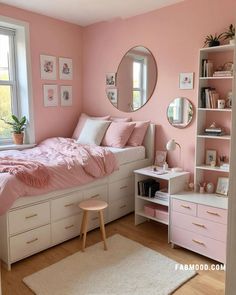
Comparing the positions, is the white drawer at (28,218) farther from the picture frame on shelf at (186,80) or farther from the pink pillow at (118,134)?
the picture frame on shelf at (186,80)

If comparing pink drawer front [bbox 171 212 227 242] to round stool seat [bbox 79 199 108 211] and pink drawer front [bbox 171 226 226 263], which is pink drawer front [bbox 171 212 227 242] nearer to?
pink drawer front [bbox 171 226 226 263]

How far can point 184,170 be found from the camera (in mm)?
3043

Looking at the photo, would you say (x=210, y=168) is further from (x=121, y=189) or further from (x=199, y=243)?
(x=121, y=189)

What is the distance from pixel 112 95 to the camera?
3.80m

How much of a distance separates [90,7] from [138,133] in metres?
1.62

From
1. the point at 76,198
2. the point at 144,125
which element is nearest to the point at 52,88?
the point at 144,125

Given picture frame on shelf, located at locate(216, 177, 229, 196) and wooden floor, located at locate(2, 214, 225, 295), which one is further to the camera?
picture frame on shelf, located at locate(216, 177, 229, 196)

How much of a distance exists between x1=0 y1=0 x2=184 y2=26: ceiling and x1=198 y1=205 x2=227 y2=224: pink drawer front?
2.22m

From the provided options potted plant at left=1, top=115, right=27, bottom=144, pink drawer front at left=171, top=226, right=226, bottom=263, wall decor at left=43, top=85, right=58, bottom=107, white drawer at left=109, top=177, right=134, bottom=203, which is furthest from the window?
pink drawer front at left=171, top=226, right=226, bottom=263

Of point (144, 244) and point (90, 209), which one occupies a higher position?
point (90, 209)

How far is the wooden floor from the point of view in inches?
79.4

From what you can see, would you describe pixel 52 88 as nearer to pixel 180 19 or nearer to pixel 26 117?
pixel 26 117

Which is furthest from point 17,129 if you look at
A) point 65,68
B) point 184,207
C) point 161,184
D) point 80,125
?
point 184,207

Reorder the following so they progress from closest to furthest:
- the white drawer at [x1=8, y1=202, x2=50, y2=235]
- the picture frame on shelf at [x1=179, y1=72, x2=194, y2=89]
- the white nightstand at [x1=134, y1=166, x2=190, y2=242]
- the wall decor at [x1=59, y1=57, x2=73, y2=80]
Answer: the white drawer at [x1=8, y1=202, x2=50, y2=235], the white nightstand at [x1=134, y1=166, x2=190, y2=242], the picture frame on shelf at [x1=179, y1=72, x2=194, y2=89], the wall decor at [x1=59, y1=57, x2=73, y2=80]
